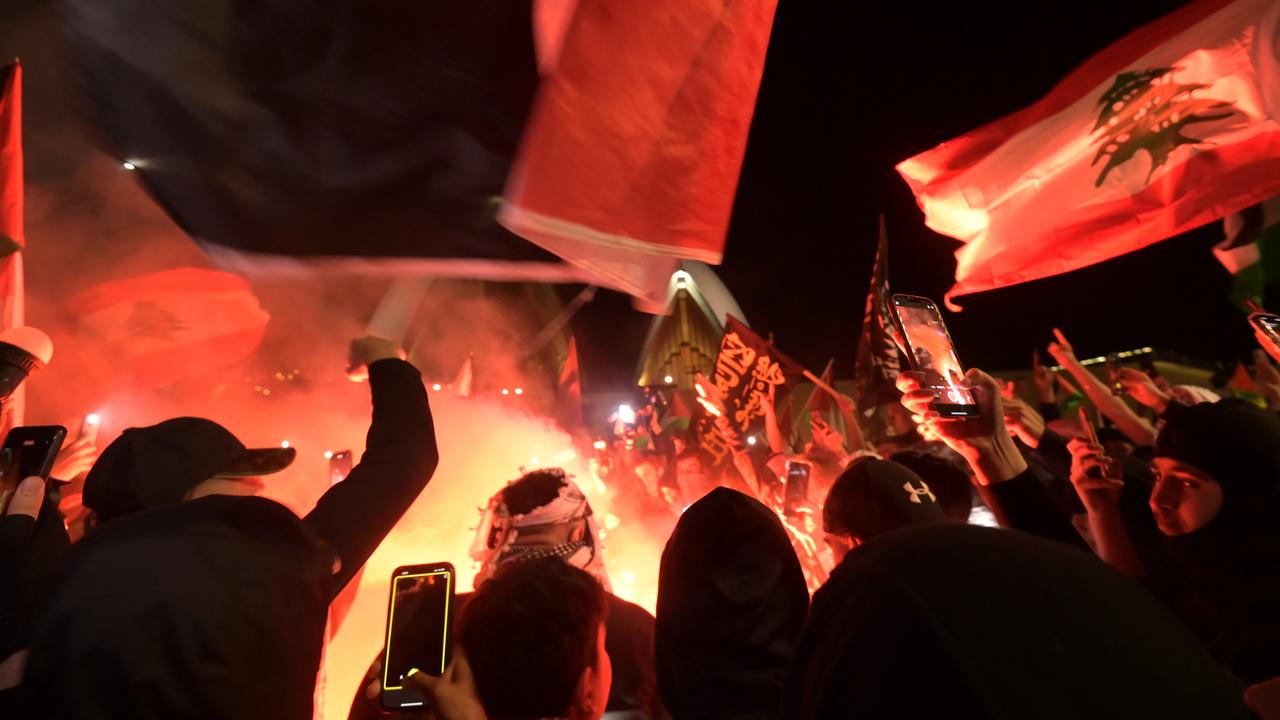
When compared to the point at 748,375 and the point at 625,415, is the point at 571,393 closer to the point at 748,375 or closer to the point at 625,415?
the point at 625,415

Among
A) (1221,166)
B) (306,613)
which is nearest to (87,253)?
(306,613)

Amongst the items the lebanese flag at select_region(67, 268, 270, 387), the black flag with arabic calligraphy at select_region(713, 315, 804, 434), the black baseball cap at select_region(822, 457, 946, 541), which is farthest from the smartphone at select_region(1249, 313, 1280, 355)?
the lebanese flag at select_region(67, 268, 270, 387)

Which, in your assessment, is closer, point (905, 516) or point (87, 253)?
point (905, 516)

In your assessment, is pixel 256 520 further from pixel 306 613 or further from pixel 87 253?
pixel 87 253

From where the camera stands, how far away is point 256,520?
4.89ft

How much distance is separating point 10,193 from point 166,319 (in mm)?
1179

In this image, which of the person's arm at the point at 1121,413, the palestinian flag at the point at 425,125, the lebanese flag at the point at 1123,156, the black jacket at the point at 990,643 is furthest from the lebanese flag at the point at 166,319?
the person's arm at the point at 1121,413

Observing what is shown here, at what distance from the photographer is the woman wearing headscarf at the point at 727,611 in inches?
67.1

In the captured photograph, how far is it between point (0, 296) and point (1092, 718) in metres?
5.08

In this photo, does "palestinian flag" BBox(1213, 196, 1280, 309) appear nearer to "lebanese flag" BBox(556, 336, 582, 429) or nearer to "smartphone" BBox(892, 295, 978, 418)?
"smartphone" BBox(892, 295, 978, 418)

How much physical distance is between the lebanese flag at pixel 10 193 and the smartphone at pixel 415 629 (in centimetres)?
312

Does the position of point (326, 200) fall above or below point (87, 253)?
below

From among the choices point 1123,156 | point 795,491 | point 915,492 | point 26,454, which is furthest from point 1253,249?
point 26,454

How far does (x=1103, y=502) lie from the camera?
255cm
